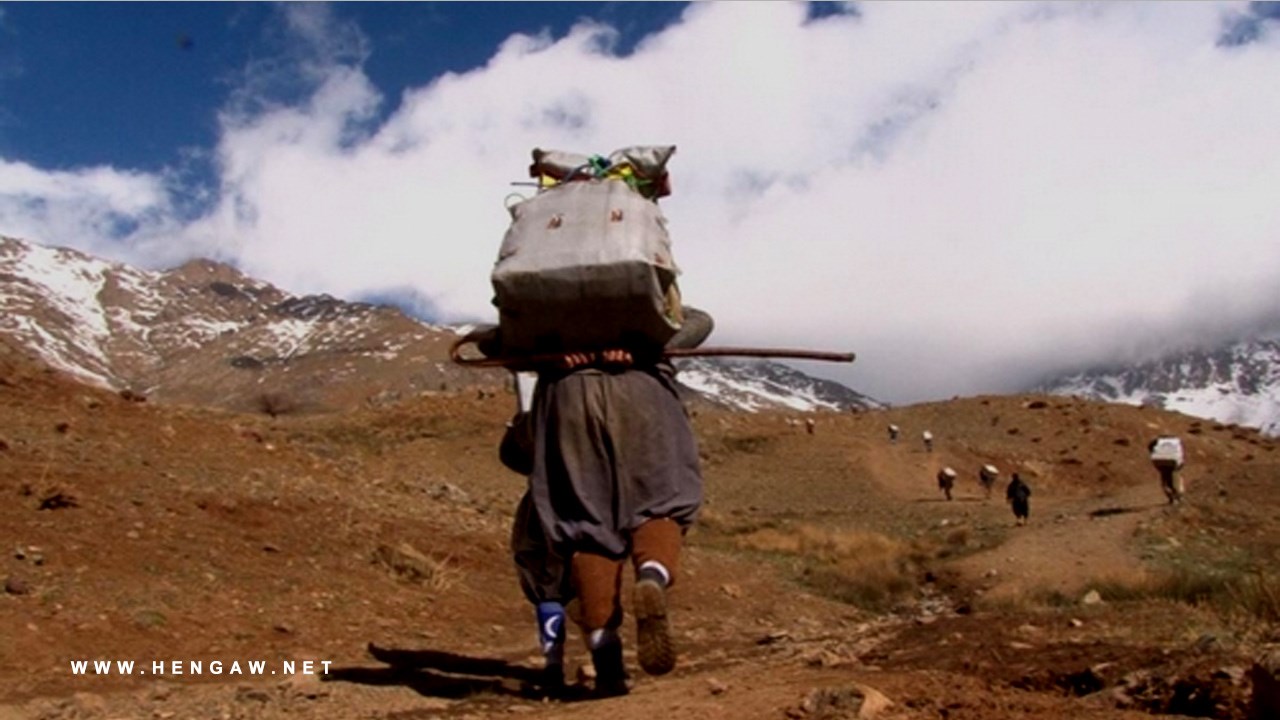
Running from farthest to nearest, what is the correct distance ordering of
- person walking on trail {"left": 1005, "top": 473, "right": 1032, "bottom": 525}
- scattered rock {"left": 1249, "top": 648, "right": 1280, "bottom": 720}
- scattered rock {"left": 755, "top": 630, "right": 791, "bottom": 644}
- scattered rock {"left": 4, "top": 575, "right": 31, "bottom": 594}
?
person walking on trail {"left": 1005, "top": 473, "right": 1032, "bottom": 525} → scattered rock {"left": 755, "top": 630, "right": 791, "bottom": 644} → scattered rock {"left": 4, "top": 575, "right": 31, "bottom": 594} → scattered rock {"left": 1249, "top": 648, "right": 1280, "bottom": 720}

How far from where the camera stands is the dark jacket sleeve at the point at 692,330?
6585 millimetres

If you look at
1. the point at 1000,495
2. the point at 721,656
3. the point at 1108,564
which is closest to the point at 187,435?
the point at 721,656

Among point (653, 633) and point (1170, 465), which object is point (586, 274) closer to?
point (653, 633)

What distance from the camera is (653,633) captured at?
17.8 ft

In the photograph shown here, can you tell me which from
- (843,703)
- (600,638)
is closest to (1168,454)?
(600,638)

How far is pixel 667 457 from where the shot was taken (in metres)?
6.11

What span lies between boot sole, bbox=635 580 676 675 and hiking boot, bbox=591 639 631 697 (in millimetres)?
543

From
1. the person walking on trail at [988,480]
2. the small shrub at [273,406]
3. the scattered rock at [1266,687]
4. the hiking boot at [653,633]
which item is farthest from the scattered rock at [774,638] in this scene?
the small shrub at [273,406]

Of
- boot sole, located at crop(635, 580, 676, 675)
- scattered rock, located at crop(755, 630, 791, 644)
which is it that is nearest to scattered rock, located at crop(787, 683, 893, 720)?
boot sole, located at crop(635, 580, 676, 675)

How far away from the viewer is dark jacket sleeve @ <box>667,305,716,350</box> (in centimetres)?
659

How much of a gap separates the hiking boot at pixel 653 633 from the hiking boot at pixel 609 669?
536mm

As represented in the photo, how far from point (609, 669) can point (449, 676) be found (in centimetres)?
170

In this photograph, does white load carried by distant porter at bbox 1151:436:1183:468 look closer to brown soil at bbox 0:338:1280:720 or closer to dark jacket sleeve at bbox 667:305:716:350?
brown soil at bbox 0:338:1280:720

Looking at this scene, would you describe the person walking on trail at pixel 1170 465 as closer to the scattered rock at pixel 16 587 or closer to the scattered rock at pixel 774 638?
Result: the scattered rock at pixel 774 638
